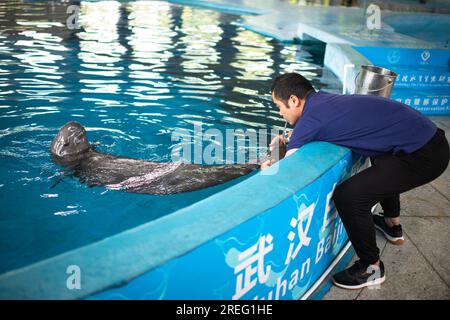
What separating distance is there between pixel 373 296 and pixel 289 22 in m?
15.0

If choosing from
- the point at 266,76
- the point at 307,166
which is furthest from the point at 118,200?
the point at 266,76

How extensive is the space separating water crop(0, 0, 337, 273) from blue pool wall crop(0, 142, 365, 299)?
2.01 metres

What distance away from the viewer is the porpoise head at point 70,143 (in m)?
4.76

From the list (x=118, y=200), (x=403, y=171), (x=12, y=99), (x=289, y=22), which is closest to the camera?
(x=403, y=171)

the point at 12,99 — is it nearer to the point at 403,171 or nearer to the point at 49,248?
the point at 49,248

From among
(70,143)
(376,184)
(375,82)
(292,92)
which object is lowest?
(70,143)

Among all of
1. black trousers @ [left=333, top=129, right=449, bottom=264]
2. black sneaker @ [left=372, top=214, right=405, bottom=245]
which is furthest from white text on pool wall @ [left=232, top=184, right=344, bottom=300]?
black sneaker @ [left=372, top=214, right=405, bottom=245]

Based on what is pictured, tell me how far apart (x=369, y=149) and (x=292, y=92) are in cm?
71

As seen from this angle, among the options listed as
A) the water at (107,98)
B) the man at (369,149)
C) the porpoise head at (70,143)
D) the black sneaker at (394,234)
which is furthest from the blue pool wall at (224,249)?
the porpoise head at (70,143)

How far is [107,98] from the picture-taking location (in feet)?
24.8

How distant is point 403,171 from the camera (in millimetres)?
2812

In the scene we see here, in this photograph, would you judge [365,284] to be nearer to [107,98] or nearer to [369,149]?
[369,149]

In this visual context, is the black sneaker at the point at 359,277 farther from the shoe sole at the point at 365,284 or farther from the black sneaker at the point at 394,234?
the black sneaker at the point at 394,234

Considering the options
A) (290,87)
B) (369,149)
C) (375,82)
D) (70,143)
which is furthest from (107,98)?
(369,149)
